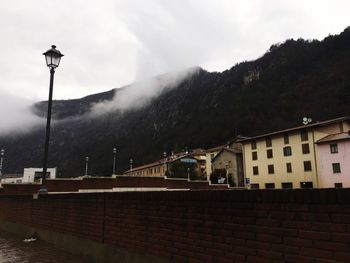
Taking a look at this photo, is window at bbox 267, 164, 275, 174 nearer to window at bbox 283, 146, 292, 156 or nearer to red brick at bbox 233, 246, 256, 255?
window at bbox 283, 146, 292, 156

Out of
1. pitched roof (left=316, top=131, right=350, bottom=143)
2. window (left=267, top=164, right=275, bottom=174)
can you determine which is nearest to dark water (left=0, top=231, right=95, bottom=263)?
pitched roof (left=316, top=131, right=350, bottom=143)

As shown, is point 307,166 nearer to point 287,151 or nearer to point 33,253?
point 287,151

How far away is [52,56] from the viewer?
14.1 metres

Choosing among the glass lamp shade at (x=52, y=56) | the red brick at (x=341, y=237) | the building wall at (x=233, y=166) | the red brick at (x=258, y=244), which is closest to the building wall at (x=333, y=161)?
the building wall at (x=233, y=166)

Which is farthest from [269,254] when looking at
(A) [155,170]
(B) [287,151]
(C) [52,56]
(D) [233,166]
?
(A) [155,170]

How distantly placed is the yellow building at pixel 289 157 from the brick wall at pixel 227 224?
49.3 metres

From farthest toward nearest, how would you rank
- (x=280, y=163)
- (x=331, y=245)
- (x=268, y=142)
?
1. (x=268, y=142)
2. (x=280, y=163)
3. (x=331, y=245)

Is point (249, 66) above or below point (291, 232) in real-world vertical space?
above

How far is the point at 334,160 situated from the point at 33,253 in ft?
160

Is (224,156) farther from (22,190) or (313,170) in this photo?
(22,190)

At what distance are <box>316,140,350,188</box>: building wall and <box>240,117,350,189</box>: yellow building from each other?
101cm

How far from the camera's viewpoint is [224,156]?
76.1 metres

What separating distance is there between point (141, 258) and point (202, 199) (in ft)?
7.69

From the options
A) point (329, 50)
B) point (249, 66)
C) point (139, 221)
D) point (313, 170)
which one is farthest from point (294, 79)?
point (139, 221)
